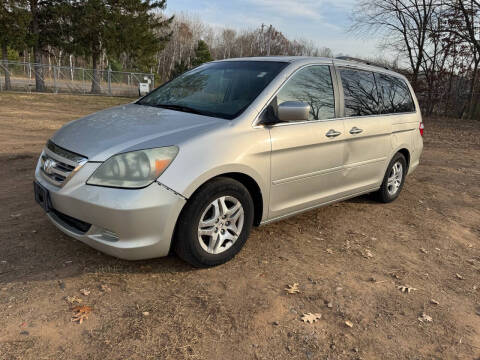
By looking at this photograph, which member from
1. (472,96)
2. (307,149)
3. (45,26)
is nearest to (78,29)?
(45,26)

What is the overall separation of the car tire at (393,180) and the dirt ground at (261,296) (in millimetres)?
636

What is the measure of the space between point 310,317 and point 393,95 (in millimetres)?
3502

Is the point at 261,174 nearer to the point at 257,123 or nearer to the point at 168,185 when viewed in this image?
the point at 257,123

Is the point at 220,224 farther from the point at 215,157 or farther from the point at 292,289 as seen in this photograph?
the point at 292,289

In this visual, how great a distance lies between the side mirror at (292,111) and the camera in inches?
128

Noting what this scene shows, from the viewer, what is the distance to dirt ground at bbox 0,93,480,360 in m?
2.38

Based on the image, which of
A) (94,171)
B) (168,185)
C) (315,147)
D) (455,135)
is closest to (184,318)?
(168,185)

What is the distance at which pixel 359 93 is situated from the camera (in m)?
4.39

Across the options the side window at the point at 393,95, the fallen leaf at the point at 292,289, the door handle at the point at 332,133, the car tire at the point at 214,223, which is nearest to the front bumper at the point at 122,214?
the car tire at the point at 214,223

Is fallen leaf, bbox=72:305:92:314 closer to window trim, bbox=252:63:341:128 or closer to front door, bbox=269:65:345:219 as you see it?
front door, bbox=269:65:345:219

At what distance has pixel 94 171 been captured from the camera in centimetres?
273

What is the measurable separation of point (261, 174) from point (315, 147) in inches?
30.1

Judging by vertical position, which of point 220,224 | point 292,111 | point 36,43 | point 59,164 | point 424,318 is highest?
point 36,43

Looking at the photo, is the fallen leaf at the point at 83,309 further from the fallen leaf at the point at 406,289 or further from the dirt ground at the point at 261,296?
the fallen leaf at the point at 406,289
